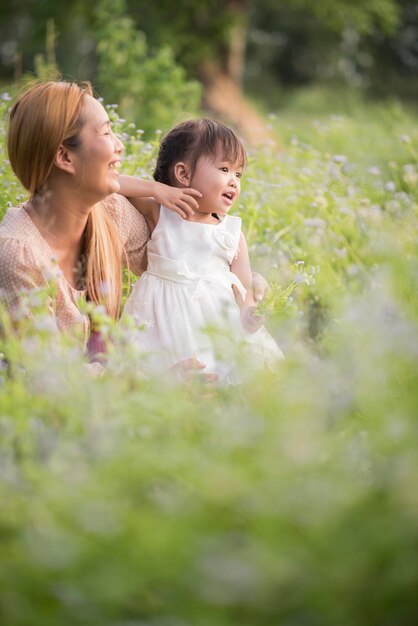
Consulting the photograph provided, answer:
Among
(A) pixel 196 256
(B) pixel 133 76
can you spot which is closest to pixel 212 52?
(B) pixel 133 76

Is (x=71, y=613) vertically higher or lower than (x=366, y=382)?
lower

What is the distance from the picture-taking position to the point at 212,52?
51.6 ft

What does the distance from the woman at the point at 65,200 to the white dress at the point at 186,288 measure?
12 centimetres

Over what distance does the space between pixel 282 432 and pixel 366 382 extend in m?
0.28

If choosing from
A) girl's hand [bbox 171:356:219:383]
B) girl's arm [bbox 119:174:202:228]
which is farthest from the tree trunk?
girl's hand [bbox 171:356:219:383]

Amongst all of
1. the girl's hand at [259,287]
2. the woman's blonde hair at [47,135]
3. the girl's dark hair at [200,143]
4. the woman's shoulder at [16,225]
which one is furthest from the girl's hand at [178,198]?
the woman's shoulder at [16,225]

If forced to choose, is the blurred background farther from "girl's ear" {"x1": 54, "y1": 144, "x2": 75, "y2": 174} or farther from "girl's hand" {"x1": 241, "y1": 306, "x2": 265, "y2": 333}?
"girl's hand" {"x1": 241, "y1": 306, "x2": 265, "y2": 333}

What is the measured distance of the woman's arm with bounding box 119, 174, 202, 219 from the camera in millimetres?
3021

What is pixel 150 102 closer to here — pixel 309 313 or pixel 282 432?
pixel 309 313

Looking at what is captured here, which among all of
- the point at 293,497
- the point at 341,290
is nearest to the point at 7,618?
the point at 293,497

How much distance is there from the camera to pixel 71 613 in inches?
54.3

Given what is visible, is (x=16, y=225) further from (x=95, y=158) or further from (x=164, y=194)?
(x=164, y=194)

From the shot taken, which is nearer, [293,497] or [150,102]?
[293,497]

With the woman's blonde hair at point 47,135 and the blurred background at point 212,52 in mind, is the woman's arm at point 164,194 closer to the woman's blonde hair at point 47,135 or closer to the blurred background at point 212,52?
the woman's blonde hair at point 47,135
